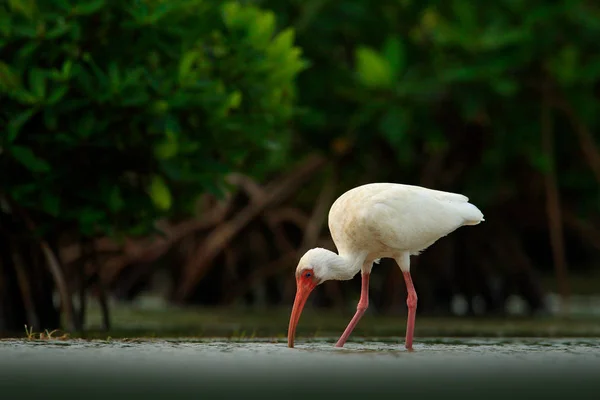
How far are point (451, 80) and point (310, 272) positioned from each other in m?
7.53

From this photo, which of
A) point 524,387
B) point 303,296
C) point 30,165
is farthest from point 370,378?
point 30,165

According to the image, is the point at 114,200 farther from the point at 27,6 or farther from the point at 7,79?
the point at 27,6

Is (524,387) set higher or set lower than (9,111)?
lower

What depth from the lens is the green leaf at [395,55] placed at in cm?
1802

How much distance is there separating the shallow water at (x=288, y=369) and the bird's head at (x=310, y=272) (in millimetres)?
371

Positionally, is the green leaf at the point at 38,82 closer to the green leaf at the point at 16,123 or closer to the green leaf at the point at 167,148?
the green leaf at the point at 16,123

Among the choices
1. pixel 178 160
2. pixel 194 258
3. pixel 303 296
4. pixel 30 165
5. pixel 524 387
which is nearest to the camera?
pixel 524 387

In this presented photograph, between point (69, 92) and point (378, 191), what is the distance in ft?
12.2

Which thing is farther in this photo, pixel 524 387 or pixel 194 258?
pixel 194 258

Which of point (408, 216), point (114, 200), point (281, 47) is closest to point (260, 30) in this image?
Result: point (281, 47)

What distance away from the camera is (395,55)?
1798cm

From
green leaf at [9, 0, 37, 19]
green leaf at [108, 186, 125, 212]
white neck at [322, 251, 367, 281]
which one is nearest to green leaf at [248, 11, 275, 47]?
green leaf at [108, 186, 125, 212]

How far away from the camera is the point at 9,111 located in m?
13.8

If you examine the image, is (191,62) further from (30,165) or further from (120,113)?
(30,165)
